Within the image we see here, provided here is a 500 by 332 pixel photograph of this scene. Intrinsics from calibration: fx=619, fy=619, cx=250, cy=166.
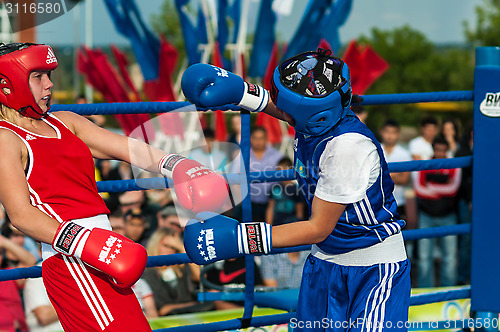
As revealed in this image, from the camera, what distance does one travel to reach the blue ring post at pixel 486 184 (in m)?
3.05

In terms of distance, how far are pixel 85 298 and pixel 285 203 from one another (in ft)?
11.0

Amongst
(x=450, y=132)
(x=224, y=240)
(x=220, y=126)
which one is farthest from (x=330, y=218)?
(x=220, y=126)

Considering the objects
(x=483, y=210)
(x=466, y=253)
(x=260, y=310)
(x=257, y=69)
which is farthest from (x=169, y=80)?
(x=483, y=210)

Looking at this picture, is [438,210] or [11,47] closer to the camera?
[11,47]

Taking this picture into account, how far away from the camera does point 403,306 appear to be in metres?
2.18

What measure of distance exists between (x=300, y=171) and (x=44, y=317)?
215 cm

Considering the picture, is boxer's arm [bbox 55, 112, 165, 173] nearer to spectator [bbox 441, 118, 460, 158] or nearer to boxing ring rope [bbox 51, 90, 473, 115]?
boxing ring rope [bbox 51, 90, 473, 115]

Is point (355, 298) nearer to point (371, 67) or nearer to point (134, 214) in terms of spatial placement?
point (134, 214)

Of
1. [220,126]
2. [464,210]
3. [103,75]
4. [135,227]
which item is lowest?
[220,126]

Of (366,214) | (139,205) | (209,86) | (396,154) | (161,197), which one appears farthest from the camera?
(396,154)

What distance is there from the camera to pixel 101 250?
6.24 ft

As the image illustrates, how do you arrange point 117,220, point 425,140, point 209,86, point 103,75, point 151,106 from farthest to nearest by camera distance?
point 103,75, point 425,140, point 117,220, point 151,106, point 209,86

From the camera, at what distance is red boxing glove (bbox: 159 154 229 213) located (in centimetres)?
214

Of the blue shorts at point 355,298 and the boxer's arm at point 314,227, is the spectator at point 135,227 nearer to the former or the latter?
the blue shorts at point 355,298
